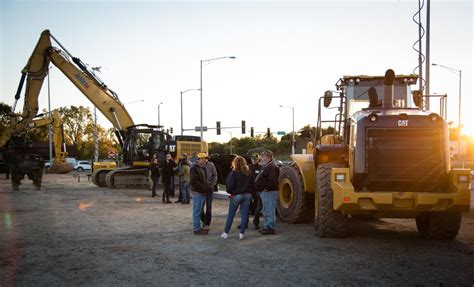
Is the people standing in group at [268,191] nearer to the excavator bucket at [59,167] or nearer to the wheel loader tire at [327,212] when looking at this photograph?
the wheel loader tire at [327,212]

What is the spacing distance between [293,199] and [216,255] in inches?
165

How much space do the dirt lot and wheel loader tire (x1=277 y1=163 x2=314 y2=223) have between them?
341 mm

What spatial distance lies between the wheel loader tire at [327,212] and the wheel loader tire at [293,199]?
6.32 ft

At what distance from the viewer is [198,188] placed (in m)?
10.9

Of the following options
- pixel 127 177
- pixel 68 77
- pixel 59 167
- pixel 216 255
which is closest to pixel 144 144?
pixel 127 177

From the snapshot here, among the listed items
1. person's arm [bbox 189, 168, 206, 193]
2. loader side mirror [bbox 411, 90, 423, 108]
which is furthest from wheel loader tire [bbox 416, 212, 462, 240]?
person's arm [bbox 189, 168, 206, 193]

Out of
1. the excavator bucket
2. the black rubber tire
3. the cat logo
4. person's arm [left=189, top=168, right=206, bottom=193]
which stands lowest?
the excavator bucket

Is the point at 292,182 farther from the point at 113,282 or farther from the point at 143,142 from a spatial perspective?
the point at 143,142

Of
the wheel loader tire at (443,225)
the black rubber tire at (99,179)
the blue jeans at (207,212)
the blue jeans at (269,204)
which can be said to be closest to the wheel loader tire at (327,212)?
the blue jeans at (269,204)

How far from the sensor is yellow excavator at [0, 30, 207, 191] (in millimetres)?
26703

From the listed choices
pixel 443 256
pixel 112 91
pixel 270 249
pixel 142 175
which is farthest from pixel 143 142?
pixel 443 256

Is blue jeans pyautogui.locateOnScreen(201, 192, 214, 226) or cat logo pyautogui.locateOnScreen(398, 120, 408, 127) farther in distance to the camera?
blue jeans pyautogui.locateOnScreen(201, 192, 214, 226)

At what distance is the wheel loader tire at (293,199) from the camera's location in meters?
11.9

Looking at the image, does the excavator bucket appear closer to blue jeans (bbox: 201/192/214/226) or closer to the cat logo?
blue jeans (bbox: 201/192/214/226)
